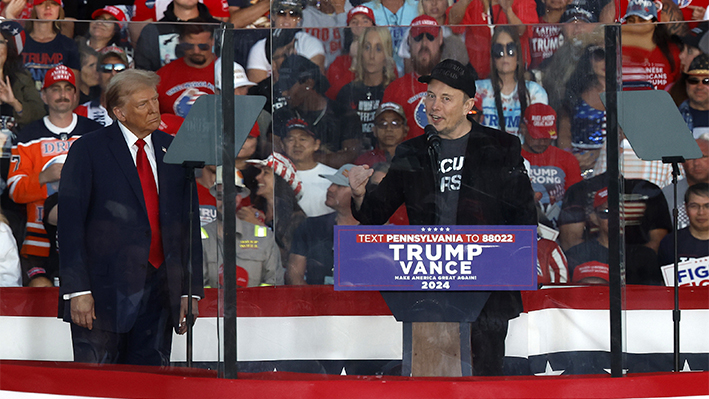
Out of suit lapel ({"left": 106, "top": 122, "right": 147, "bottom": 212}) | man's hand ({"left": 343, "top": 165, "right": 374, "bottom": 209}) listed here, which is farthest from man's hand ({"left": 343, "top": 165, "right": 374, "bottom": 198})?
suit lapel ({"left": 106, "top": 122, "right": 147, "bottom": 212})

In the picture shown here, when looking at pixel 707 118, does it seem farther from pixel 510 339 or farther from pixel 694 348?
pixel 510 339

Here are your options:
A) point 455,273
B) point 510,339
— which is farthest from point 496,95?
point 510,339

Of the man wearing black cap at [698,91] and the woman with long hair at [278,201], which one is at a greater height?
the man wearing black cap at [698,91]

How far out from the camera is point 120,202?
2.42 metres

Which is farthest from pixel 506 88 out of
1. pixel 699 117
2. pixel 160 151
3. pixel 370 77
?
pixel 699 117

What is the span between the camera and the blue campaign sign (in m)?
2.20

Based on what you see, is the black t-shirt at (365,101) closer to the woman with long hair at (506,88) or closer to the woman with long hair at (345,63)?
the woman with long hair at (345,63)

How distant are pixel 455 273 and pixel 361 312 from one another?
13.8 inches

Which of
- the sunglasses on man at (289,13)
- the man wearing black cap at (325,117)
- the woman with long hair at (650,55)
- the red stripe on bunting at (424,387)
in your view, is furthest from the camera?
the woman with long hair at (650,55)

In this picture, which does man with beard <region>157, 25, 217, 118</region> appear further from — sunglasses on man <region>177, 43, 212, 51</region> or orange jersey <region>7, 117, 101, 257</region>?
orange jersey <region>7, 117, 101, 257</region>

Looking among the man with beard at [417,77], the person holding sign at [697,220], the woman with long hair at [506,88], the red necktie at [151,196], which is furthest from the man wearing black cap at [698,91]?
the red necktie at [151,196]

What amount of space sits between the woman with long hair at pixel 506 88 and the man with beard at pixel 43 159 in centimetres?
139

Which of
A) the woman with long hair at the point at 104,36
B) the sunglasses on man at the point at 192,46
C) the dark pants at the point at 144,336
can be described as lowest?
the dark pants at the point at 144,336

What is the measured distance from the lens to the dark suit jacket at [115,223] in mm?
2418
